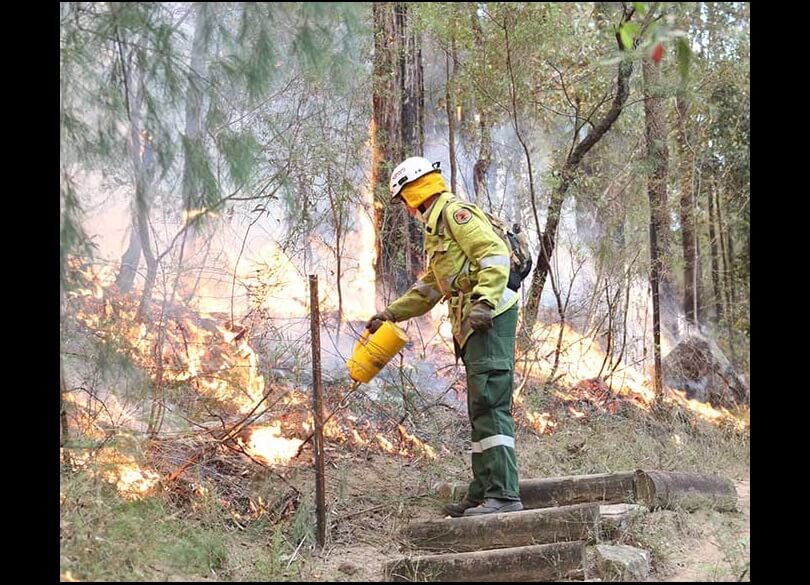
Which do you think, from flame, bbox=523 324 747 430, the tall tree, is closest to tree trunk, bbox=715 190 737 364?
flame, bbox=523 324 747 430

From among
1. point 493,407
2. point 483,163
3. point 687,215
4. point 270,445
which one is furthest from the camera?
point 687,215

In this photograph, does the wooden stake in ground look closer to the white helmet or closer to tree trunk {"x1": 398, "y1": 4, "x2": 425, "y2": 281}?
the white helmet

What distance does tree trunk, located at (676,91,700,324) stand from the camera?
34.3 ft

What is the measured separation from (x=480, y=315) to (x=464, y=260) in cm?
49

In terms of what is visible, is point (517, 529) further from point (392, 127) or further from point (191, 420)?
point (392, 127)

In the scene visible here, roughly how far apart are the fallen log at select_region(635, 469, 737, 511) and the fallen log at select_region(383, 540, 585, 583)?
148cm

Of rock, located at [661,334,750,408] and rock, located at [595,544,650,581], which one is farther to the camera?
rock, located at [661,334,750,408]

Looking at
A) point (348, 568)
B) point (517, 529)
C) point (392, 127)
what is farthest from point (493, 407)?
point (392, 127)

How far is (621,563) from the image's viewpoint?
4.71 metres

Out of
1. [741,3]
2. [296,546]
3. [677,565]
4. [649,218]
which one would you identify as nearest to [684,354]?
[649,218]

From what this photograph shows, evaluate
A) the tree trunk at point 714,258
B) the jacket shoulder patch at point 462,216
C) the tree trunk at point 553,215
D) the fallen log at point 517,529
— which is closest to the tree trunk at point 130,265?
the jacket shoulder patch at point 462,216
